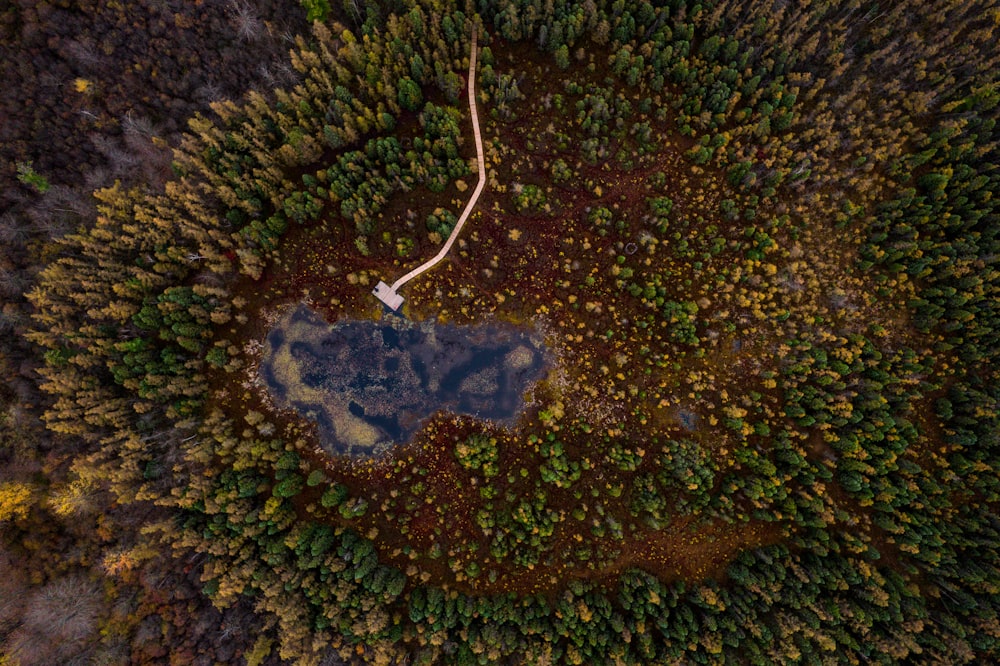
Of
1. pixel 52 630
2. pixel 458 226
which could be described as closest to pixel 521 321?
pixel 458 226

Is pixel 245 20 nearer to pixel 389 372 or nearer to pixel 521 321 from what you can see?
pixel 389 372

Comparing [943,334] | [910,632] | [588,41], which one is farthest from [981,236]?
[588,41]

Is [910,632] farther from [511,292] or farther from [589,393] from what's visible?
[511,292]

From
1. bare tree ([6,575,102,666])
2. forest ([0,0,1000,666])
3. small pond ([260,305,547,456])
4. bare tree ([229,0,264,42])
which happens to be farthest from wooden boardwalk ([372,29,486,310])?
bare tree ([6,575,102,666])

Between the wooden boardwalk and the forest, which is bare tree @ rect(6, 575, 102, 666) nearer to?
the forest

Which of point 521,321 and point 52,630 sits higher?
point 521,321

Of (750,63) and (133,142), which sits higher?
(750,63)

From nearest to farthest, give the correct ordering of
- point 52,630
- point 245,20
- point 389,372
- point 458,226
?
point 52,630, point 245,20, point 389,372, point 458,226

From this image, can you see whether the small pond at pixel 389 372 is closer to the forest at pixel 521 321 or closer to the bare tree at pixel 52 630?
the forest at pixel 521 321
